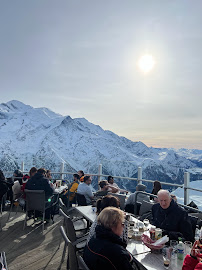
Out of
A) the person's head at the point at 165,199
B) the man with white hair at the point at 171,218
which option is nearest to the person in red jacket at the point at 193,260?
the man with white hair at the point at 171,218

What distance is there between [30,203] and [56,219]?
1.17 metres

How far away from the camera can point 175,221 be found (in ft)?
9.63

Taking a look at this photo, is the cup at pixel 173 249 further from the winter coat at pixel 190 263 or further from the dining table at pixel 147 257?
the winter coat at pixel 190 263

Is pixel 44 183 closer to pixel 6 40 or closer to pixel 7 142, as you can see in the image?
pixel 6 40

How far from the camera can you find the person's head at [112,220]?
1851mm

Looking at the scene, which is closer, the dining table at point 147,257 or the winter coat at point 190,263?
the winter coat at point 190,263

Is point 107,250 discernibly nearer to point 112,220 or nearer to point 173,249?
point 112,220

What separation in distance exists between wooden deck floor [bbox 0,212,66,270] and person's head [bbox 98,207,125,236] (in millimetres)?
1849

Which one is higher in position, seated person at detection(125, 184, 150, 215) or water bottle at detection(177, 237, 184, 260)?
water bottle at detection(177, 237, 184, 260)

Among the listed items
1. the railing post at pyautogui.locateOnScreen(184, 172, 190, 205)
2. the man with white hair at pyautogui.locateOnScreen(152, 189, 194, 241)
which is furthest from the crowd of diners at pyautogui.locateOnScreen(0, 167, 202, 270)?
the railing post at pyautogui.locateOnScreen(184, 172, 190, 205)

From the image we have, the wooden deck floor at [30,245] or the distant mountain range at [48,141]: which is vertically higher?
the distant mountain range at [48,141]

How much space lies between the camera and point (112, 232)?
1.79m

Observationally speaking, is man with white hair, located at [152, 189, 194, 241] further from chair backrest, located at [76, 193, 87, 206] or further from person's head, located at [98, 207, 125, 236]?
chair backrest, located at [76, 193, 87, 206]

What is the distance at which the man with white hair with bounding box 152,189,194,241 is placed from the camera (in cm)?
284
